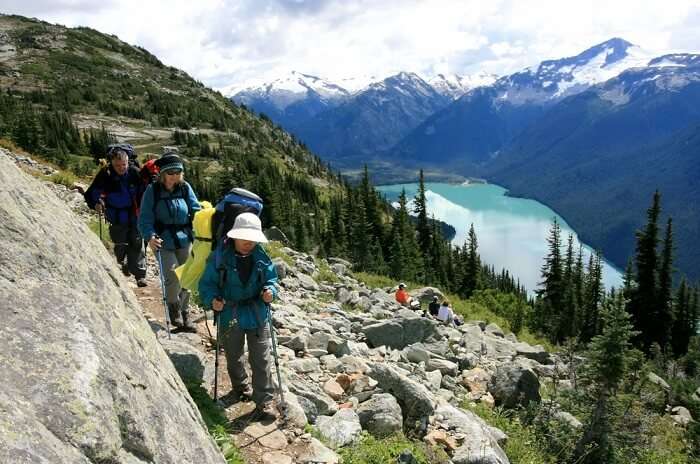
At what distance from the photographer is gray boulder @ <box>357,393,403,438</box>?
272 inches

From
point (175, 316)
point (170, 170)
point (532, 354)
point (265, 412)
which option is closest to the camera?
point (265, 412)

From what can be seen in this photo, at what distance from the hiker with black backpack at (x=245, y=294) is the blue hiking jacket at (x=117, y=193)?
339 centimetres

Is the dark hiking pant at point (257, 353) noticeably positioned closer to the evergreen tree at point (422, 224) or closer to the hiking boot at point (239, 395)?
the hiking boot at point (239, 395)

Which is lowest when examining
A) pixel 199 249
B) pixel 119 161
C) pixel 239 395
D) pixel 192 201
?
pixel 239 395

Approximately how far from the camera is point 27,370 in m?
2.33

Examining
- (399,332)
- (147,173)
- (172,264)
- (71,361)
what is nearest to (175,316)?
(172,264)

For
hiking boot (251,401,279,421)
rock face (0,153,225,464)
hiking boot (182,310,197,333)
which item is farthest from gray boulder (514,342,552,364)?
rock face (0,153,225,464)

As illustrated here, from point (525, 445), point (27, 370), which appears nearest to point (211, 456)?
point (27, 370)

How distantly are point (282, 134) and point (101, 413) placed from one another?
461 feet

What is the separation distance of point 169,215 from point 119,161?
159 centimetres

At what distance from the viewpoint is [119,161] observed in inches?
317

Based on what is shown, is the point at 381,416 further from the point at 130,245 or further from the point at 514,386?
the point at 514,386

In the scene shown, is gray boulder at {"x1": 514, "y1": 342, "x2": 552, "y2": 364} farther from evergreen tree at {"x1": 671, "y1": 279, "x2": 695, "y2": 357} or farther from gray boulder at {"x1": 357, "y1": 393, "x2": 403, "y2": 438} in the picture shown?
evergreen tree at {"x1": 671, "y1": 279, "x2": 695, "y2": 357}

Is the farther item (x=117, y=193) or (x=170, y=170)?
(x=117, y=193)
